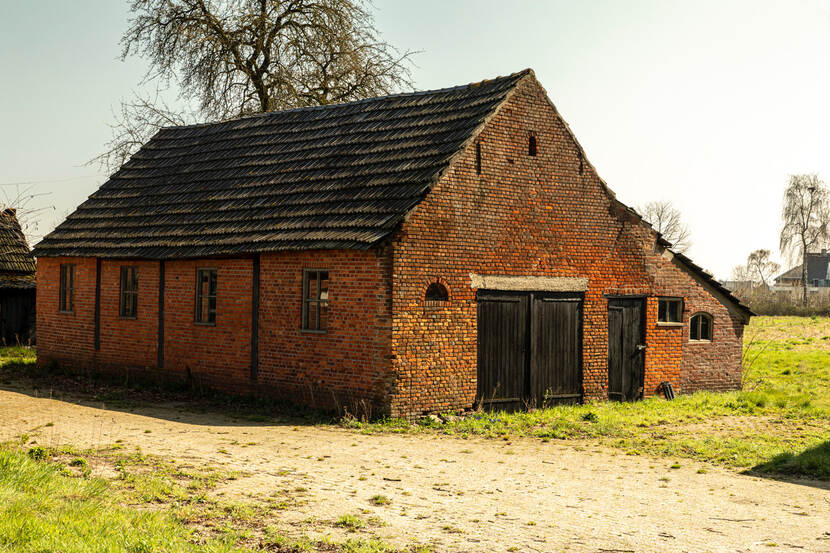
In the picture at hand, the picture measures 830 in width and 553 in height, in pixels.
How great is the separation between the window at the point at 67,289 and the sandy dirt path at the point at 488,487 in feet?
24.7

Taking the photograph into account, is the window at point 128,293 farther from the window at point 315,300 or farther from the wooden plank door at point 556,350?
the wooden plank door at point 556,350

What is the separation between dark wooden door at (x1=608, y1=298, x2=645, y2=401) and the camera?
63.6ft

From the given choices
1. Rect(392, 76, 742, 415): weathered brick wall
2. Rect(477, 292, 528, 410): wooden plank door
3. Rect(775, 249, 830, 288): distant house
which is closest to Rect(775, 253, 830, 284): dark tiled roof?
Rect(775, 249, 830, 288): distant house

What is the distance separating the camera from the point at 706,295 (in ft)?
70.4

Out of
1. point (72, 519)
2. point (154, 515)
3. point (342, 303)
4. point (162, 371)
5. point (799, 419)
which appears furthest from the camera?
point (162, 371)

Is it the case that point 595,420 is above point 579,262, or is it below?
below

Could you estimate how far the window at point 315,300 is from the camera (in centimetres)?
1702

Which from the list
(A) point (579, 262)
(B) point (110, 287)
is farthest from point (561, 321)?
(B) point (110, 287)

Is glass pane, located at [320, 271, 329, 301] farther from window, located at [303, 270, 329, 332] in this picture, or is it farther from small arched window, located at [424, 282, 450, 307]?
small arched window, located at [424, 282, 450, 307]

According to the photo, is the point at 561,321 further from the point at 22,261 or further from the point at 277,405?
the point at 22,261

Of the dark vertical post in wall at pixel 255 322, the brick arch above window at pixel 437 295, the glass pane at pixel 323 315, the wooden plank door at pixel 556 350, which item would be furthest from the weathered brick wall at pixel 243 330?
the wooden plank door at pixel 556 350

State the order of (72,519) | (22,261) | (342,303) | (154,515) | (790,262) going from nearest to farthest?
(72,519), (154,515), (342,303), (22,261), (790,262)

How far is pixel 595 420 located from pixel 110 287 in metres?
12.8

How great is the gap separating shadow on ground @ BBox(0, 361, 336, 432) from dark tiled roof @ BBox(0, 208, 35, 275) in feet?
27.2
